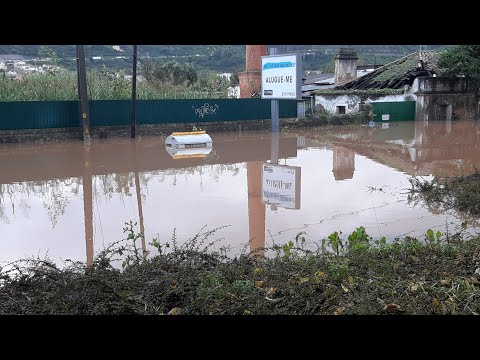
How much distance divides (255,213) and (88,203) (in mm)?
3955

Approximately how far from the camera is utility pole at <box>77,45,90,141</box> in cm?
2262

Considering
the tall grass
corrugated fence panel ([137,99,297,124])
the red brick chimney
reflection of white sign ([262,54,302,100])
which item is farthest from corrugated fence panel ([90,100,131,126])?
the red brick chimney

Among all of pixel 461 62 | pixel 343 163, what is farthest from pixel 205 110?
pixel 461 62

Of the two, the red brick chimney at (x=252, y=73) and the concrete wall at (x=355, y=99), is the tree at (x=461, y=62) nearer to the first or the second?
the concrete wall at (x=355, y=99)

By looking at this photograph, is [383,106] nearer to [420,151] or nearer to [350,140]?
[350,140]

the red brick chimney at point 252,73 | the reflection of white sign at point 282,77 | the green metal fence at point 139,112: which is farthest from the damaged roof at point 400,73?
the reflection of white sign at point 282,77

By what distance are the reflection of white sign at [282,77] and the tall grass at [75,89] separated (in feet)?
18.7

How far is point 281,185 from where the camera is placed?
1491 centimetres

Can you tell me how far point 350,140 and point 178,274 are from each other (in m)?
22.7

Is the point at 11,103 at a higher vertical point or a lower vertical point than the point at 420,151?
higher

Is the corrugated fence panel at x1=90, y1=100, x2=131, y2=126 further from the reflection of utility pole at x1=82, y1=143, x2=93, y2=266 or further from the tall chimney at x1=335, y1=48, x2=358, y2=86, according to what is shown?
the tall chimney at x1=335, y1=48, x2=358, y2=86

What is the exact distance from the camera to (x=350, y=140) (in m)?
27.1

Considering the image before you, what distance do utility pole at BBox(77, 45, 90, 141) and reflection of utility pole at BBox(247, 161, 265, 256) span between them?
9613mm
